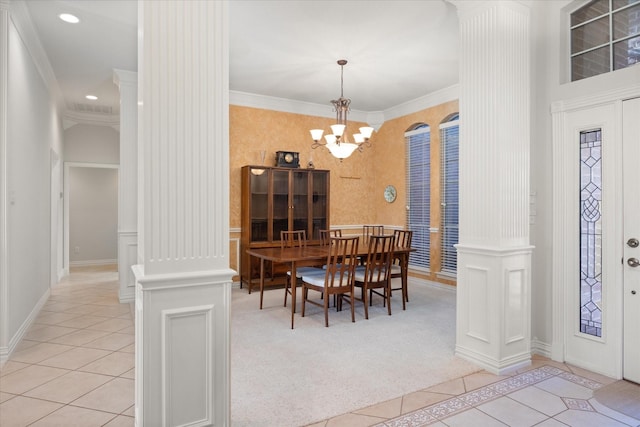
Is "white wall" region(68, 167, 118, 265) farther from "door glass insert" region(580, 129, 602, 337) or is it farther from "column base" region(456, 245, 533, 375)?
"door glass insert" region(580, 129, 602, 337)

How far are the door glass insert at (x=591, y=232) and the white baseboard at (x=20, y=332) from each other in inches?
182

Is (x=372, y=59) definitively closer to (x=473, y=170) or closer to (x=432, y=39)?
(x=432, y=39)

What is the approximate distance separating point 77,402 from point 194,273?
152 centimetres

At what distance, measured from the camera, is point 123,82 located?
16.3 ft

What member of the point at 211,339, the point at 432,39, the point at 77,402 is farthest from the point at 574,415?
the point at 432,39

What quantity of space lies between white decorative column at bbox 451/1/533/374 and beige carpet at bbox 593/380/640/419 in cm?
54

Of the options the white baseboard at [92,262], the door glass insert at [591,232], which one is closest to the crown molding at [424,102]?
the door glass insert at [591,232]

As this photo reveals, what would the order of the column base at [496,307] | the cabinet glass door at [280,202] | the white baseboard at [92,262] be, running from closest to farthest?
the column base at [496,307], the cabinet glass door at [280,202], the white baseboard at [92,262]

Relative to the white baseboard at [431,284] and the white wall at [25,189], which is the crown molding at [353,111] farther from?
the white baseboard at [431,284]

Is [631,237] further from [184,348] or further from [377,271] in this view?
[184,348]

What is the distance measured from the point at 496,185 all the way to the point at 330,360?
1.92 meters

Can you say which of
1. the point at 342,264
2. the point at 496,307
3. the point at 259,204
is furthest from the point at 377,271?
the point at 259,204

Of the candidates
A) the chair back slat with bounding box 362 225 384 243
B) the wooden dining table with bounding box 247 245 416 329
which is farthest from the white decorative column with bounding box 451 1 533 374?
the chair back slat with bounding box 362 225 384 243

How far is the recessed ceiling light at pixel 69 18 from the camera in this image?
353 cm
